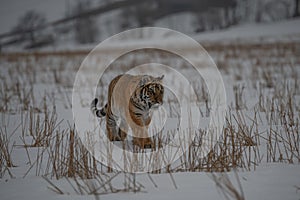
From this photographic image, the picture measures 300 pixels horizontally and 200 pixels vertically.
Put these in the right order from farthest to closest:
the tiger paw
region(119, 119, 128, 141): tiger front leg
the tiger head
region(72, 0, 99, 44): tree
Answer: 1. region(72, 0, 99, 44): tree
2. region(119, 119, 128, 141): tiger front leg
3. the tiger head
4. the tiger paw

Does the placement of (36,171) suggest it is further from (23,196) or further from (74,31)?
(74,31)

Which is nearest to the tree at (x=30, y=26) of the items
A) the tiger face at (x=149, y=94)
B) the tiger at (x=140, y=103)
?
the tiger at (x=140, y=103)

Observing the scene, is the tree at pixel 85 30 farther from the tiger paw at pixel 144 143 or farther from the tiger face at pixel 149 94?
the tiger paw at pixel 144 143

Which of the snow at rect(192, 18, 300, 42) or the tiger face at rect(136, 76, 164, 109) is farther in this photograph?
the snow at rect(192, 18, 300, 42)

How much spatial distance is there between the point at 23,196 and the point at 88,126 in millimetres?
2363

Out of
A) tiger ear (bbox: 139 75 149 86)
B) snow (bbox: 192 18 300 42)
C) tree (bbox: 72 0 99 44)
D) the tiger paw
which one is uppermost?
tree (bbox: 72 0 99 44)

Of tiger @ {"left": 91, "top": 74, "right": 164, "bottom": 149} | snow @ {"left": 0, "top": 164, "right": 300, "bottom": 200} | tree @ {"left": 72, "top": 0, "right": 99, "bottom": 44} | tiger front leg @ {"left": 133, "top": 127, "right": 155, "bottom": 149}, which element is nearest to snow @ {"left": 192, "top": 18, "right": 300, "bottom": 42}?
tree @ {"left": 72, "top": 0, "right": 99, "bottom": 44}

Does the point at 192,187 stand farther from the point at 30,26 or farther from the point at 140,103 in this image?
the point at 30,26

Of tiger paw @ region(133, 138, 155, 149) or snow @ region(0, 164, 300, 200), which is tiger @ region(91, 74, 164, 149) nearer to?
tiger paw @ region(133, 138, 155, 149)

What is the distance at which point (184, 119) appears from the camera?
17.2ft

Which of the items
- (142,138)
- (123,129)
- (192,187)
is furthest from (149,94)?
(192,187)

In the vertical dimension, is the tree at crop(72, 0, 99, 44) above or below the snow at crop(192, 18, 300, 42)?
above

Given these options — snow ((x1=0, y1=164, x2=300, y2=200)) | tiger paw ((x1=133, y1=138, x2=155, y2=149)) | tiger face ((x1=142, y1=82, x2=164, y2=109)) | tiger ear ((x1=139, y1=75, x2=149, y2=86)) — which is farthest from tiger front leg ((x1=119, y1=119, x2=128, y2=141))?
snow ((x1=0, y1=164, x2=300, y2=200))

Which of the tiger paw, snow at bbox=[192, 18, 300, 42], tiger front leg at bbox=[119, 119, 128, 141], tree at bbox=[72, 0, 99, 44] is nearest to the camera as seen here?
the tiger paw
